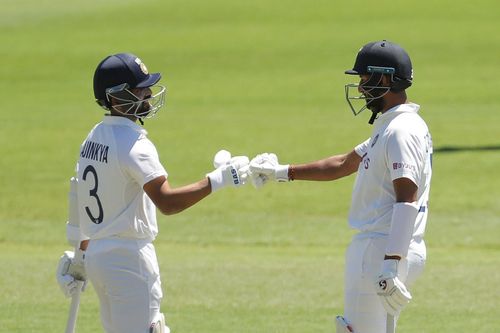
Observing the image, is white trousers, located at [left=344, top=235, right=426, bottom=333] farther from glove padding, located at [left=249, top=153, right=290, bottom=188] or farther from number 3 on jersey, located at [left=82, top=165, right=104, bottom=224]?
number 3 on jersey, located at [left=82, top=165, right=104, bottom=224]

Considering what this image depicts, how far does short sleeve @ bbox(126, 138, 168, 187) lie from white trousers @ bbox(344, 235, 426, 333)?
1.29 metres

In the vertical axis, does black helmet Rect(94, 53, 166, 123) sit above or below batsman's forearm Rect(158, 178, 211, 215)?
above

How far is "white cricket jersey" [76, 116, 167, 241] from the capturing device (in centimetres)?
725

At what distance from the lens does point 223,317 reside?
1151 centimetres

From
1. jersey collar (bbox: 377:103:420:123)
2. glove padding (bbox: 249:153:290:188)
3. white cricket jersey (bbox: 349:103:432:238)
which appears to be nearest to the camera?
white cricket jersey (bbox: 349:103:432:238)

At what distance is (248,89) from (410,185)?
33.1 metres

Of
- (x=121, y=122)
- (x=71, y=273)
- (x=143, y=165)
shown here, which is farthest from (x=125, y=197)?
(x=71, y=273)

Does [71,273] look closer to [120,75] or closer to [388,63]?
[120,75]

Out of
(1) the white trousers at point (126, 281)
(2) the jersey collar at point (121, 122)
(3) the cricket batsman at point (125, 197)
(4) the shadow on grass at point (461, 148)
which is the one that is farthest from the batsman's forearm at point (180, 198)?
(4) the shadow on grass at point (461, 148)

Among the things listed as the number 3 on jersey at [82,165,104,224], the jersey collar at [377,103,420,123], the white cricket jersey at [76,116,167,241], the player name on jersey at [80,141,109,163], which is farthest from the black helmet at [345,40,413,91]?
the number 3 on jersey at [82,165,104,224]

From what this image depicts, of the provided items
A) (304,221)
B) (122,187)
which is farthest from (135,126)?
(304,221)

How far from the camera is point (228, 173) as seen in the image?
761 centimetres

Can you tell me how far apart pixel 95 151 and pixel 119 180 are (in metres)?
0.26

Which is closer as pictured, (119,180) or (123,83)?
(119,180)
